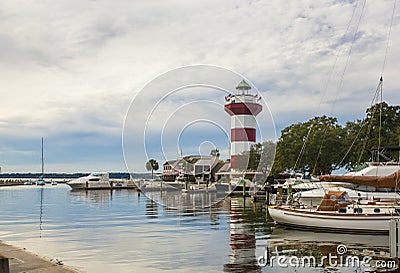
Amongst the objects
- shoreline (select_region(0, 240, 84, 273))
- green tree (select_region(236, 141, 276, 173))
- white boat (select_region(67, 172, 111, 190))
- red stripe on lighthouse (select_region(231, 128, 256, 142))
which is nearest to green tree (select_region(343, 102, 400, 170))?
green tree (select_region(236, 141, 276, 173))

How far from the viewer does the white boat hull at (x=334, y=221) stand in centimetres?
2786

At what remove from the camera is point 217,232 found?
30.7 meters

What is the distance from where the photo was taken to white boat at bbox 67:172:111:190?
119375 mm

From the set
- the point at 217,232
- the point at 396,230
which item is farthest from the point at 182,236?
the point at 396,230

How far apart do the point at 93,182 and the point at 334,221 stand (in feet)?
328

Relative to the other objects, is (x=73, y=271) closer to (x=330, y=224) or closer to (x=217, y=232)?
(x=217, y=232)

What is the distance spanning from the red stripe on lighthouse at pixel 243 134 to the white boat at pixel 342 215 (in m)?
60.2

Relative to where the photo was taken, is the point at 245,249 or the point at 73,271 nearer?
the point at 73,271

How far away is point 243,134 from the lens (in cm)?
9412

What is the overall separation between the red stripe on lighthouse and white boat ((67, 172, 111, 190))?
144 ft

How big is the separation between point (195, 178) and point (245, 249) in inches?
3629

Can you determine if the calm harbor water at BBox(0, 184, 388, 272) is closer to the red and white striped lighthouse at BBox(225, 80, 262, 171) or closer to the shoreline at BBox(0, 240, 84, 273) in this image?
the shoreline at BBox(0, 240, 84, 273)

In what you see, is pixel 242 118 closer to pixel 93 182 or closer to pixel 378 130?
pixel 378 130

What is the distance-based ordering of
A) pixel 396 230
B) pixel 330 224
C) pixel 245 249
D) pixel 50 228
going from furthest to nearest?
pixel 50 228 → pixel 330 224 → pixel 245 249 → pixel 396 230
